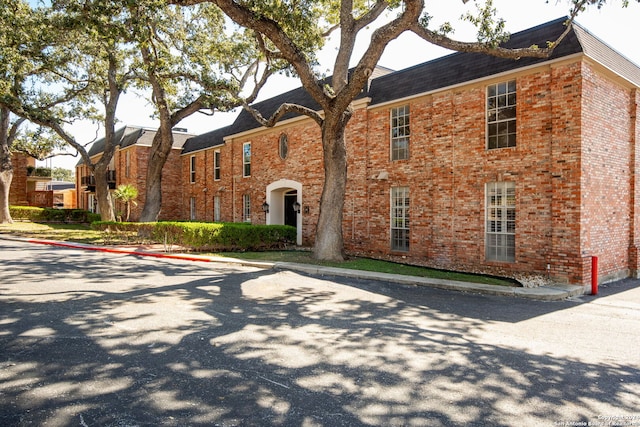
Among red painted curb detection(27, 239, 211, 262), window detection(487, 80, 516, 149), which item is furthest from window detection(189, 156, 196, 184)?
window detection(487, 80, 516, 149)

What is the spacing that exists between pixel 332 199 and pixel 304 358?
9.00 m

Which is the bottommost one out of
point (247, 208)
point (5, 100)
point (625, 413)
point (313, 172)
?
point (625, 413)

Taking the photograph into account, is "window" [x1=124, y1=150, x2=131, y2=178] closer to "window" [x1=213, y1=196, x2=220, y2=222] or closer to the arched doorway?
"window" [x1=213, y1=196, x2=220, y2=222]

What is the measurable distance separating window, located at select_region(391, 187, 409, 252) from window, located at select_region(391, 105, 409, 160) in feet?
4.24

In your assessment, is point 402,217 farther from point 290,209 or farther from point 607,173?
point 290,209

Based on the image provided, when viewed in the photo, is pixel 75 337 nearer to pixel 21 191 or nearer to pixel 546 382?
pixel 546 382

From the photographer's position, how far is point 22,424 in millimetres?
3121

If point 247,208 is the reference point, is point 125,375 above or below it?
below

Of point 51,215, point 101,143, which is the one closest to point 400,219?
point 51,215

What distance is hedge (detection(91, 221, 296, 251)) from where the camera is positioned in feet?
51.4

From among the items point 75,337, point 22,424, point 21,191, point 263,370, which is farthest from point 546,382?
point 21,191

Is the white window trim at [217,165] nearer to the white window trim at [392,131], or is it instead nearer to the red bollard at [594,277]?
the white window trim at [392,131]

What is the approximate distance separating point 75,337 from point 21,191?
42.8 meters

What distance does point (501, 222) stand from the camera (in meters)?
12.0
